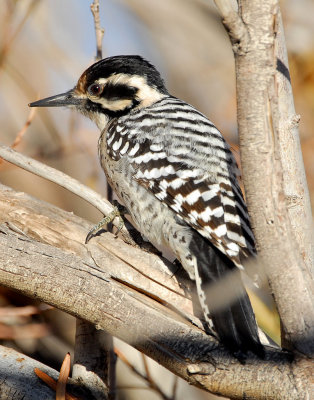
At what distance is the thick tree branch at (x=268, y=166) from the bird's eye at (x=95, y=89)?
6.43 ft

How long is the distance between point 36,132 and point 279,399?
2.88 meters

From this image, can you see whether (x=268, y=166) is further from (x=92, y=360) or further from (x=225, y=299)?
(x=92, y=360)

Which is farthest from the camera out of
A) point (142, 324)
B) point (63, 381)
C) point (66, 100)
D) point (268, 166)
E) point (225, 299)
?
point (66, 100)

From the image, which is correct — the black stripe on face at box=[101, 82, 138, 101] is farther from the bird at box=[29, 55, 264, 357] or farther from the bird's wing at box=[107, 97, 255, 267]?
the bird's wing at box=[107, 97, 255, 267]

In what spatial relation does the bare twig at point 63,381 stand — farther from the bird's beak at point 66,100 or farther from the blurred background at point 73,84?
the bird's beak at point 66,100

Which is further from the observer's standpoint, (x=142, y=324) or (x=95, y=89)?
(x=95, y=89)

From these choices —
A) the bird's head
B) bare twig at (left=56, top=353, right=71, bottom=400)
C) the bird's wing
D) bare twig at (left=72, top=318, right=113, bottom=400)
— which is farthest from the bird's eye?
bare twig at (left=56, top=353, right=71, bottom=400)

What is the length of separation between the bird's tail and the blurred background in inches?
39.2

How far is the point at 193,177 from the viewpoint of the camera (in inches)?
126

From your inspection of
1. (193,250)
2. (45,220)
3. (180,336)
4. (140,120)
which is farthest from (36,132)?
(180,336)

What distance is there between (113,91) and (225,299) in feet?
5.95

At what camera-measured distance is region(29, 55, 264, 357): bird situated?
2.82 meters

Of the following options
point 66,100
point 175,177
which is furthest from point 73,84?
point 175,177

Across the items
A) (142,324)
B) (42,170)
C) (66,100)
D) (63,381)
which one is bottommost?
(63,381)
